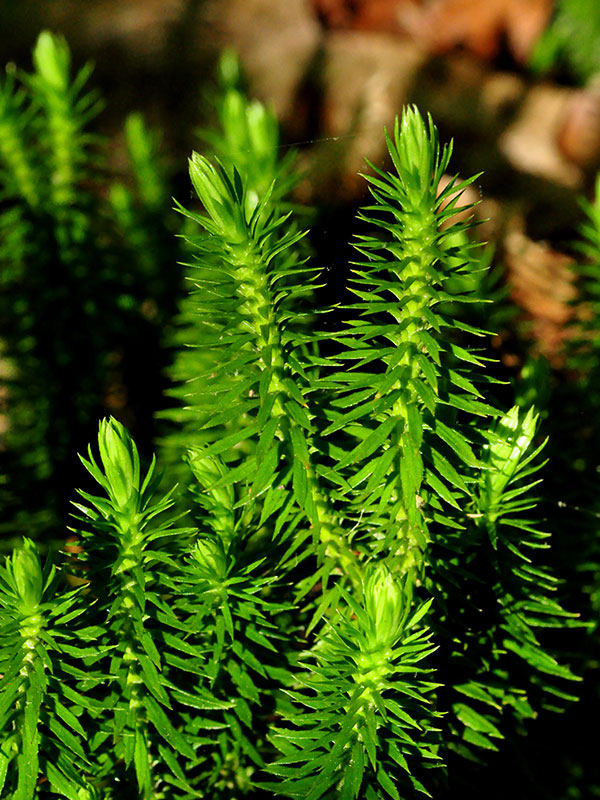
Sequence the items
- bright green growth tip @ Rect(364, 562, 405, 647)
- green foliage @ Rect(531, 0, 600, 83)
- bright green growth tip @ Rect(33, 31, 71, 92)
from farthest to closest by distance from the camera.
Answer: green foliage @ Rect(531, 0, 600, 83)
bright green growth tip @ Rect(33, 31, 71, 92)
bright green growth tip @ Rect(364, 562, 405, 647)

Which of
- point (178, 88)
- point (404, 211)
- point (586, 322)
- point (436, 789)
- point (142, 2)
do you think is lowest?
point (436, 789)

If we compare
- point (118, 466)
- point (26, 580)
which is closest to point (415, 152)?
point (118, 466)

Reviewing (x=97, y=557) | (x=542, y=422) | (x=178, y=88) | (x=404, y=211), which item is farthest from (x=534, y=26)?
(x=97, y=557)

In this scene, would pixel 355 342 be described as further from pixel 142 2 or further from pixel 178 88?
pixel 142 2

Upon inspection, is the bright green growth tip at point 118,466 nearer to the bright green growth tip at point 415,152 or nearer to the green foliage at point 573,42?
the bright green growth tip at point 415,152

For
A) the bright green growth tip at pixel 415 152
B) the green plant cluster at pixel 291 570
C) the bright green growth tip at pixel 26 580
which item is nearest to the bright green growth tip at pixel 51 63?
the green plant cluster at pixel 291 570

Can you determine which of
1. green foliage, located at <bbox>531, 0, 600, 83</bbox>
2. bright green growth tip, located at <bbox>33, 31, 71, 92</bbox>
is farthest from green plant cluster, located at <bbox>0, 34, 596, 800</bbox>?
green foliage, located at <bbox>531, 0, 600, 83</bbox>

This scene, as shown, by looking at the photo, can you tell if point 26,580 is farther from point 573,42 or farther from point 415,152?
point 573,42

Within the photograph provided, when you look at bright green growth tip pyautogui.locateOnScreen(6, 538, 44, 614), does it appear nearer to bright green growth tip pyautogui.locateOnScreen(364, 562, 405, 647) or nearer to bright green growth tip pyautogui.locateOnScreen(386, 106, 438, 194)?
bright green growth tip pyautogui.locateOnScreen(364, 562, 405, 647)
